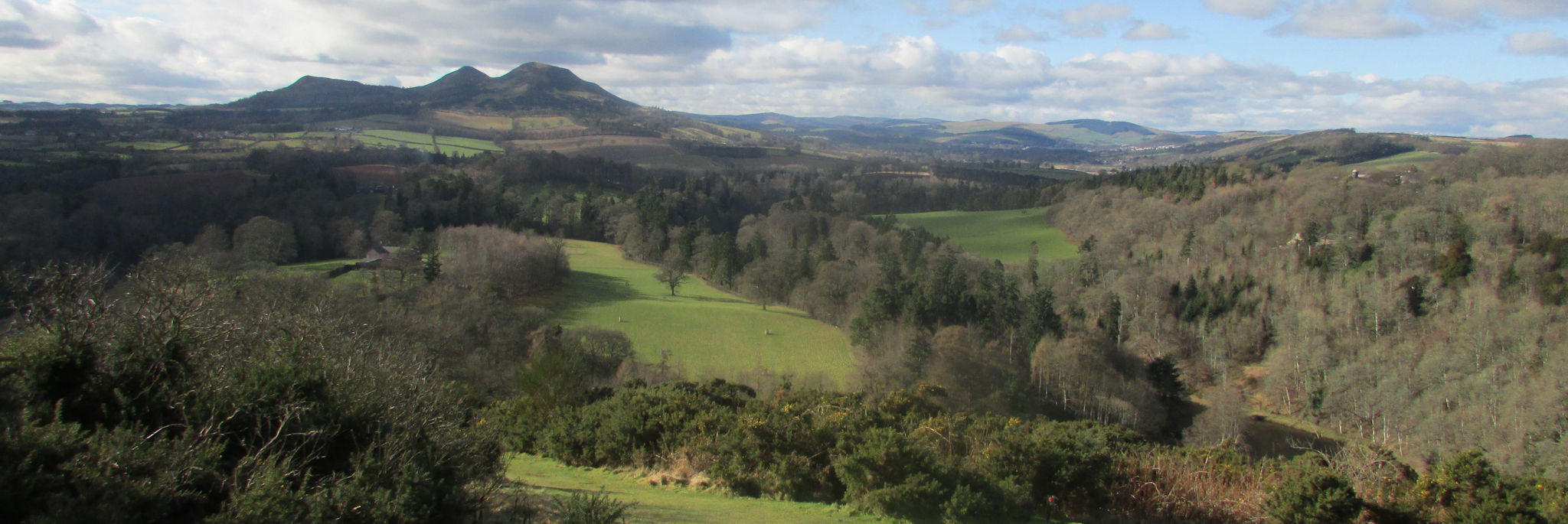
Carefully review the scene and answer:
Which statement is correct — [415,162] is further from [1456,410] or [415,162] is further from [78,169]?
[1456,410]

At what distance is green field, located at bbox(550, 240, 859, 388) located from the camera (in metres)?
33.4

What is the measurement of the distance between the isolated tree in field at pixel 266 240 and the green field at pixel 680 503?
41.3 meters

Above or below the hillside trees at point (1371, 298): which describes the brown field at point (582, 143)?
above

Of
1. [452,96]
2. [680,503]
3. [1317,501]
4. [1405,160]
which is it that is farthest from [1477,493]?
[452,96]

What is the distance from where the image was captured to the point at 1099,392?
114 ft

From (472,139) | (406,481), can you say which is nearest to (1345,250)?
(406,481)

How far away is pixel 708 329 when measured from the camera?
38.9m

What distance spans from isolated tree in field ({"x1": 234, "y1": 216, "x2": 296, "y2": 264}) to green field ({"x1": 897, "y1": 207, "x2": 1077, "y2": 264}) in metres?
52.7

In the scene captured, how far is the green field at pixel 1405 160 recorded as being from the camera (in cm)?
8012

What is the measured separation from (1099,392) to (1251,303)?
25.1 meters

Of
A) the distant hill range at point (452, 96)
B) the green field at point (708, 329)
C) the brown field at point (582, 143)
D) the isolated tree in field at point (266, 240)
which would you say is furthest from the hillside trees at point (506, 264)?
the distant hill range at point (452, 96)

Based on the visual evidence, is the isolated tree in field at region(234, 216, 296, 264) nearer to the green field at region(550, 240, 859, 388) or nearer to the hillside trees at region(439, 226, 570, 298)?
the hillside trees at region(439, 226, 570, 298)

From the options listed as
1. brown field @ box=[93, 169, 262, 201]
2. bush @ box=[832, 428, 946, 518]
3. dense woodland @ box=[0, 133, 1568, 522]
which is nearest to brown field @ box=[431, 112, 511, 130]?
dense woodland @ box=[0, 133, 1568, 522]

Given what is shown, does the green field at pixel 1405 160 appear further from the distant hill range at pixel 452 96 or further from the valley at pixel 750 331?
the distant hill range at pixel 452 96
